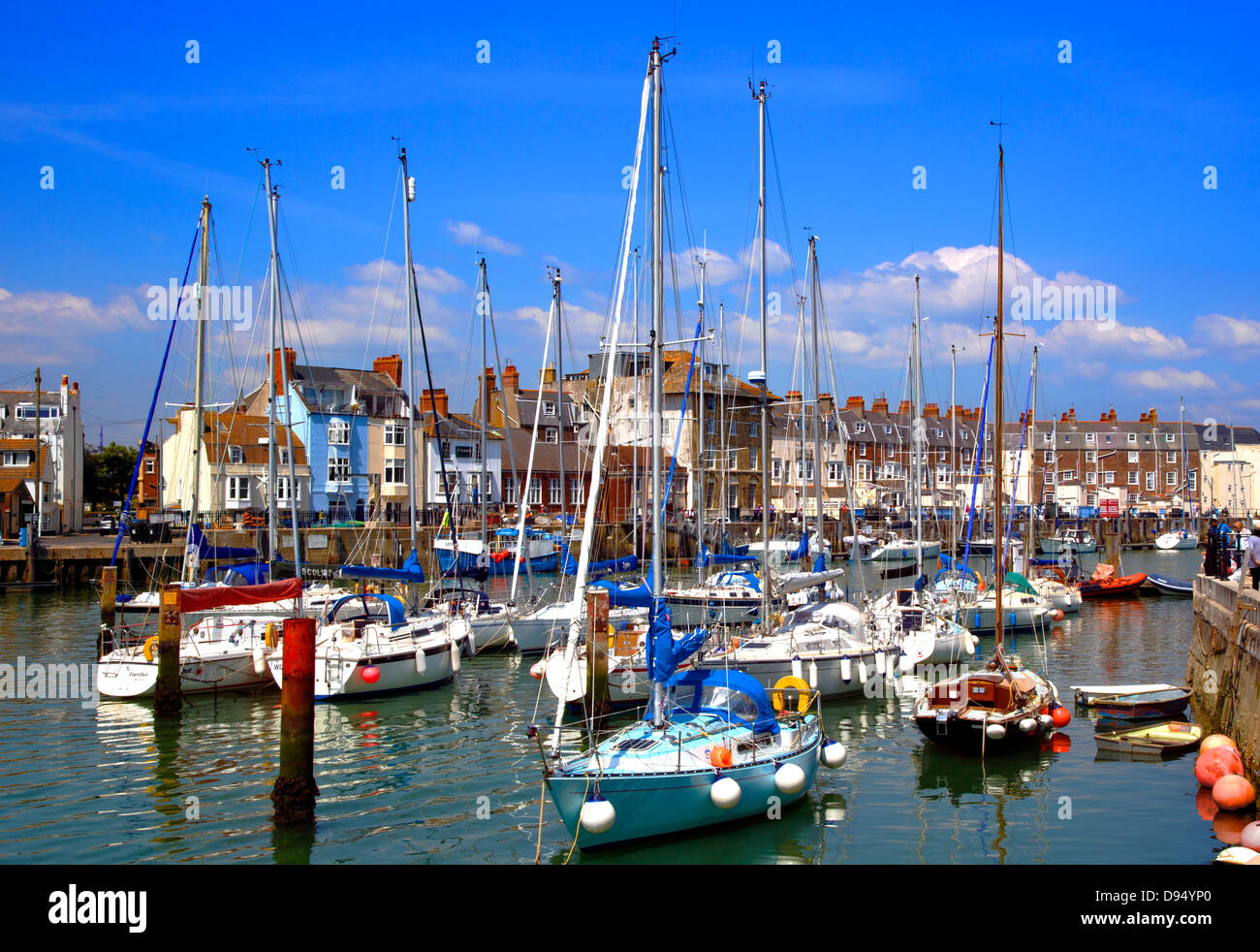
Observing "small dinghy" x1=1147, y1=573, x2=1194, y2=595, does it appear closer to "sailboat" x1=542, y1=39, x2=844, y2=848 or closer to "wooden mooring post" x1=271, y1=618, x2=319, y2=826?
"sailboat" x1=542, y1=39, x2=844, y2=848

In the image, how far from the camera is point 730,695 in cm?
1794

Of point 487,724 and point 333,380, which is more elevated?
point 333,380

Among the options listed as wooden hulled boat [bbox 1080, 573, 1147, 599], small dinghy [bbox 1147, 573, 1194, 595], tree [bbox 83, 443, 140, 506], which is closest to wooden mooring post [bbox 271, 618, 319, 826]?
wooden hulled boat [bbox 1080, 573, 1147, 599]

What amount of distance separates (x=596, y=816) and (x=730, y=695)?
4.12 m

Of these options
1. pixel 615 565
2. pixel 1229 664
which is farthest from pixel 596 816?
pixel 615 565

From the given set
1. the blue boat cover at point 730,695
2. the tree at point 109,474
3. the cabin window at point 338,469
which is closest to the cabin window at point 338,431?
the cabin window at point 338,469

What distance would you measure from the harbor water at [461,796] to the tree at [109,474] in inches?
3014

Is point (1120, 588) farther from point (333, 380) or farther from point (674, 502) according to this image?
point (333, 380)

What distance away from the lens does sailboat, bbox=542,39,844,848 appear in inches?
593
